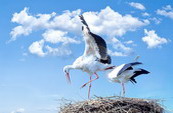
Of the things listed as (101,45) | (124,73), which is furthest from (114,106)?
(101,45)

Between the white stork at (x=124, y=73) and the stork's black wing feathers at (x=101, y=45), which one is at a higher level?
the stork's black wing feathers at (x=101, y=45)

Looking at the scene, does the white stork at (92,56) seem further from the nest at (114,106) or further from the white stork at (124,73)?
the nest at (114,106)

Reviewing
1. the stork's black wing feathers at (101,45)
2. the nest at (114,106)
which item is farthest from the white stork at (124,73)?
the nest at (114,106)

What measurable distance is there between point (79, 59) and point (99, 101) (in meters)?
2.12

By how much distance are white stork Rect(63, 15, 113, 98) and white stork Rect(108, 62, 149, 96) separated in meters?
0.58

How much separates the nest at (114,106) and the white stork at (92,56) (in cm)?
157

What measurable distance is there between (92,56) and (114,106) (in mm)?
2160

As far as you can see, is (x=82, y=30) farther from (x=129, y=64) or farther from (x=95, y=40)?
(x=129, y=64)

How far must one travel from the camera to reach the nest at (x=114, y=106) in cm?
673

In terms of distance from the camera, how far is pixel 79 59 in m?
8.82

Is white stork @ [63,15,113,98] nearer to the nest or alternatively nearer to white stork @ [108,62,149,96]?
white stork @ [108,62,149,96]

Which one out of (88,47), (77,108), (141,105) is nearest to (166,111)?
(141,105)

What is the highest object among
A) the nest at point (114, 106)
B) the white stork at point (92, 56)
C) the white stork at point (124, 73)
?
the white stork at point (92, 56)

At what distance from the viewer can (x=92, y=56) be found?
8.69 meters
